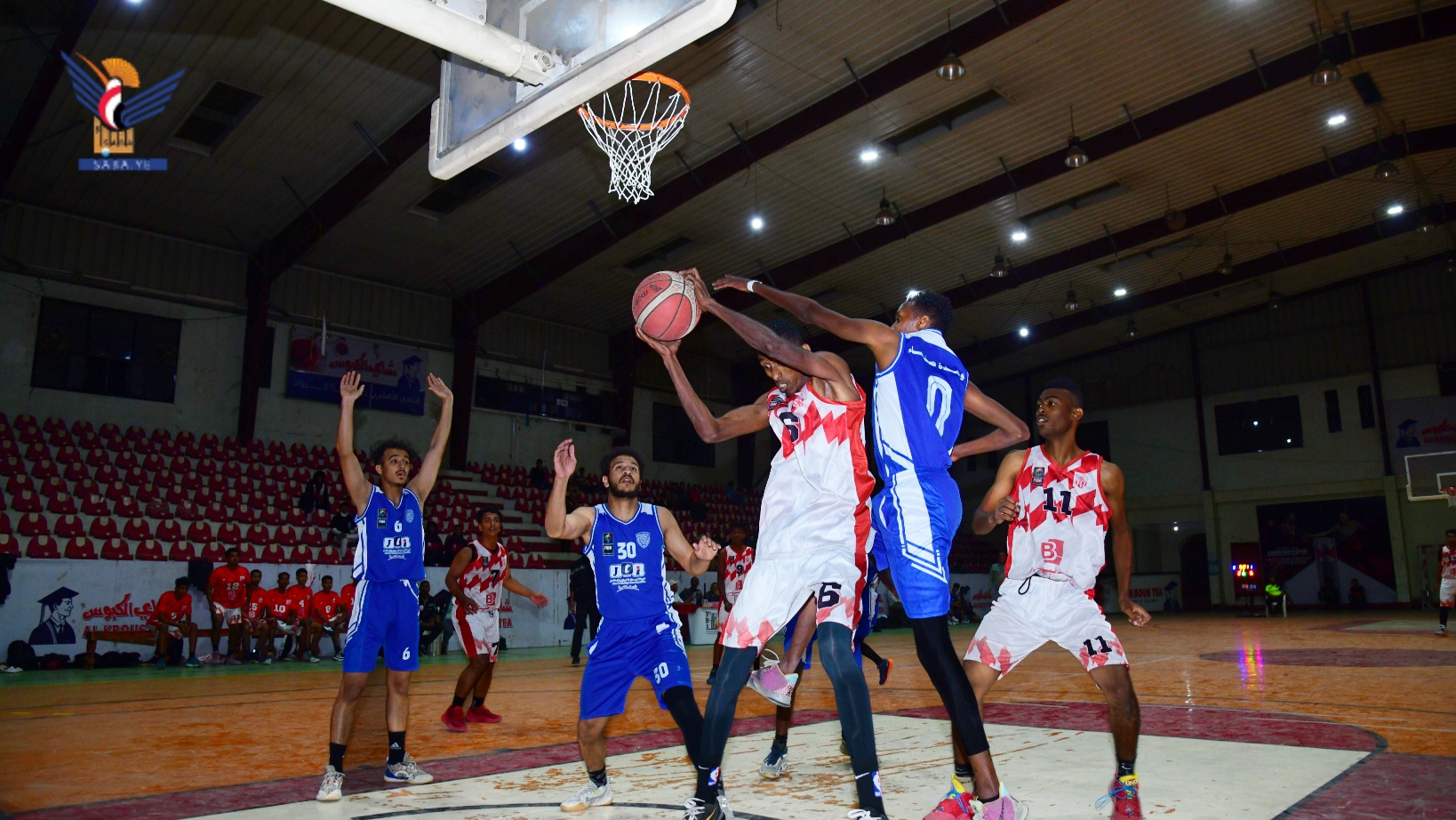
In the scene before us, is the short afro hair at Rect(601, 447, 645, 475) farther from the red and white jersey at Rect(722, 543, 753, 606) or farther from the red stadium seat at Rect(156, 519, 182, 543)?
the red stadium seat at Rect(156, 519, 182, 543)

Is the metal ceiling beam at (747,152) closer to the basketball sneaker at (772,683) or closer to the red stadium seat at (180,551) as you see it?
the red stadium seat at (180,551)

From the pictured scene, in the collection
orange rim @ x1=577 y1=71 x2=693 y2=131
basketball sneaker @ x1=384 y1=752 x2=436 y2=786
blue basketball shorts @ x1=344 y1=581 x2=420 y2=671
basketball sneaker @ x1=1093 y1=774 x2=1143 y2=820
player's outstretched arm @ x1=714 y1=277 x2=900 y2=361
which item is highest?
orange rim @ x1=577 y1=71 x2=693 y2=131

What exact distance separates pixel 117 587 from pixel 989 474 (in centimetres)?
2743

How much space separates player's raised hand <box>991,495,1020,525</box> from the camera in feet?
14.0

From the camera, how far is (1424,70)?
17297 mm

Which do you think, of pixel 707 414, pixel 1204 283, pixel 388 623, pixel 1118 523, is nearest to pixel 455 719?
pixel 388 623

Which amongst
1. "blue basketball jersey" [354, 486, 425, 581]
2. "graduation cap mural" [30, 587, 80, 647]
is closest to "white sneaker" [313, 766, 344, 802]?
"blue basketball jersey" [354, 486, 425, 581]

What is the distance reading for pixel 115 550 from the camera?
14.4 metres

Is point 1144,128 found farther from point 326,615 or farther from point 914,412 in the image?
point 326,615

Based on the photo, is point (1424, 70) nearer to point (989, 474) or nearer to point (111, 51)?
point (989, 474)

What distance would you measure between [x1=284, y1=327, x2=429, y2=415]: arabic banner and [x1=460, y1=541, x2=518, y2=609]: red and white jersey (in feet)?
47.3

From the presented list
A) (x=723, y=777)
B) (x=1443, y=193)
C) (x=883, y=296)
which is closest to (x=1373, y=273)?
(x=1443, y=193)

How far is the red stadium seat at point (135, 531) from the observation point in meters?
15.2

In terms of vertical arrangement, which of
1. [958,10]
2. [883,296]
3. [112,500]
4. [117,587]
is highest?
[958,10]
